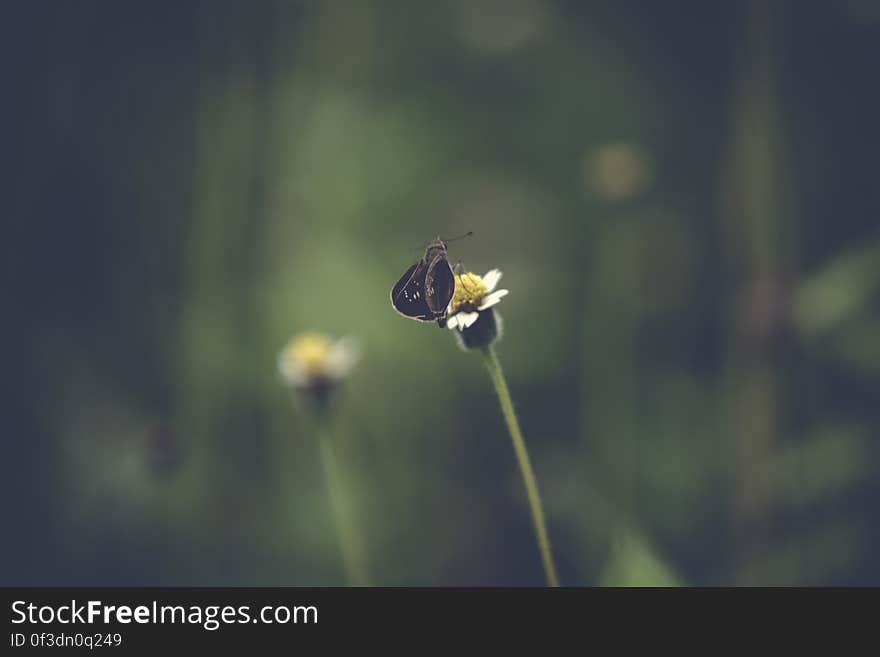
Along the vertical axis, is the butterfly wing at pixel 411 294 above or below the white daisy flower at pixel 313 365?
below

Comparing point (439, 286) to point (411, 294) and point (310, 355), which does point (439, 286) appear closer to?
point (411, 294)

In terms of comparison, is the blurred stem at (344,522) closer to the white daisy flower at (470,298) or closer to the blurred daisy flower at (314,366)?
the blurred daisy flower at (314,366)

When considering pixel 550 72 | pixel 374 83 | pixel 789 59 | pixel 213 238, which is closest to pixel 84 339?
pixel 213 238

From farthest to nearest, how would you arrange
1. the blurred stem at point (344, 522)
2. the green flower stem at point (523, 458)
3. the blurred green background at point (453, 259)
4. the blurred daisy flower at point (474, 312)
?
the blurred green background at point (453, 259), the blurred stem at point (344, 522), the blurred daisy flower at point (474, 312), the green flower stem at point (523, 458)

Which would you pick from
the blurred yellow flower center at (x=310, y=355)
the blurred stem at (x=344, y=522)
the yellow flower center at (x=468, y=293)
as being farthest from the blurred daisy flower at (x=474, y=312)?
the blurred yellow flower center at (x=310, y=355)

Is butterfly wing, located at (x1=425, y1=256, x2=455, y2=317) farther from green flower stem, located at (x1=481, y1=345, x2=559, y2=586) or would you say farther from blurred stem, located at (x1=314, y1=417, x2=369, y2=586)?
blurred stem, located at (x1=314, y1=417, x2=369, y2=586)

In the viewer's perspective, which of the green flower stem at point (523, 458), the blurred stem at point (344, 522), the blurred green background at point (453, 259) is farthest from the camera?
the blurred green background at point (453, 259)

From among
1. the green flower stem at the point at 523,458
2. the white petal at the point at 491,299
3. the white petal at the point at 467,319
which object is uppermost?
the white petal at the point at 491,299
